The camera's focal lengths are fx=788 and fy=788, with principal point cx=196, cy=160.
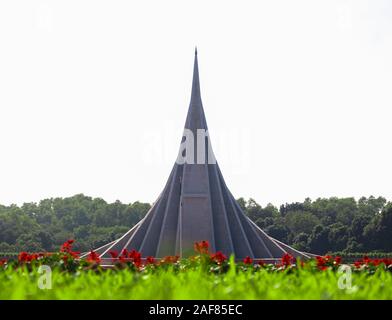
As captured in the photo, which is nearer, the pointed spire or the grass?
the grass

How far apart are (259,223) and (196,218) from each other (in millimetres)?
34983

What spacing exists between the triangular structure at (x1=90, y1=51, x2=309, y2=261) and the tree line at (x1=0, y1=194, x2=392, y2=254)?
26253 millimetres

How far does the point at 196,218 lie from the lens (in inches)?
1088

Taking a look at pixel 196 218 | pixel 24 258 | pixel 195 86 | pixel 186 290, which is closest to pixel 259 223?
pixel 195 86

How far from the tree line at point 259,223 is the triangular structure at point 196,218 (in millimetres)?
26253

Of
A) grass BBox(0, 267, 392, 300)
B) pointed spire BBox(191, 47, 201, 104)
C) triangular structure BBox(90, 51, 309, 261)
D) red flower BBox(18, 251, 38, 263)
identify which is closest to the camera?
grass BBox(0, 267, 392, 300)

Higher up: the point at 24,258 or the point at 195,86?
the point at 195,86

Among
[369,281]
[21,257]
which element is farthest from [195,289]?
[21,257]

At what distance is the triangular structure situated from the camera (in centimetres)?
2734

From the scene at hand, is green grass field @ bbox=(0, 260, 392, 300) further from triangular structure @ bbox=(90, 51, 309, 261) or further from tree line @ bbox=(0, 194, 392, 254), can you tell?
tree line @ bbox=(0, 194, 392, 254)

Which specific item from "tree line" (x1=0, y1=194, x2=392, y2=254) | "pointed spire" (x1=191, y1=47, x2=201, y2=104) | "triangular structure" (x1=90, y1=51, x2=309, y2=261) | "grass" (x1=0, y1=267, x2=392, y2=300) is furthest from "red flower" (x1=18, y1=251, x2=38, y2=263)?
"tree line" (x1=0, y1=194, x2=392, y2=254)

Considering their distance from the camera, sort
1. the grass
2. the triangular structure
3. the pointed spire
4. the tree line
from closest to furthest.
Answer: the grass < the triangular structure < the pointed spire < the tree line

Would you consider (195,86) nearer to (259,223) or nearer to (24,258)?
(24,258)

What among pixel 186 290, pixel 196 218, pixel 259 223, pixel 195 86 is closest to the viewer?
pixel 186 290
